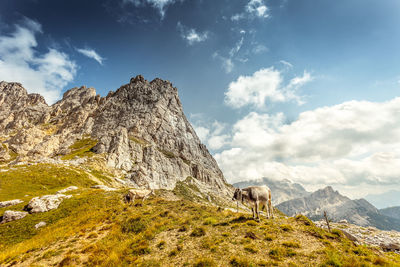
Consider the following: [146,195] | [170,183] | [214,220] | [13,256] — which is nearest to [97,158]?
[170,183]

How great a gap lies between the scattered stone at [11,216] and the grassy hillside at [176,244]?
60.6 inches

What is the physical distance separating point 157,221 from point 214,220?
7.11 metres

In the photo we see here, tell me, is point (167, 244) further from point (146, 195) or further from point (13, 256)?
point (146, 195)

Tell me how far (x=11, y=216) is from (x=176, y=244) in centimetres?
2854

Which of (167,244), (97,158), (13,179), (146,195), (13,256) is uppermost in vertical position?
(97,158)

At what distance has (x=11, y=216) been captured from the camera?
84.6ft

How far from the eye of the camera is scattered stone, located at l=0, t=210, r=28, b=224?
25364mm

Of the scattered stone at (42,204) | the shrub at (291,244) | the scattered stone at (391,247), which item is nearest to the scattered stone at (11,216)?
the scattered stone at (42,204)

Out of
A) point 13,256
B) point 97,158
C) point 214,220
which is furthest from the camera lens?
point 97,158

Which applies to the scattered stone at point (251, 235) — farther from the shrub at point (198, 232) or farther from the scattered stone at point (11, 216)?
the scattered stone at point (11, 216)

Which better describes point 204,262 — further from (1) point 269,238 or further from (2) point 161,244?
(1) point 269,238

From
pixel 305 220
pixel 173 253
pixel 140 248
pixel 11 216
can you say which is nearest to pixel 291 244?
pixel 305 220

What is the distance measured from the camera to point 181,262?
12.1m

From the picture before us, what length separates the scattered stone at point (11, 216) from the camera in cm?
2536
